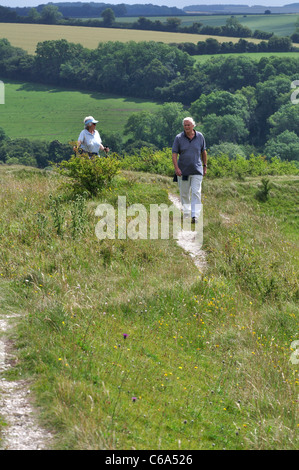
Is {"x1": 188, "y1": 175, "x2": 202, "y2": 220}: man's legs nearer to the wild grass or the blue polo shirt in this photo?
the blue polo shirt

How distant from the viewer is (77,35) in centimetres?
18300

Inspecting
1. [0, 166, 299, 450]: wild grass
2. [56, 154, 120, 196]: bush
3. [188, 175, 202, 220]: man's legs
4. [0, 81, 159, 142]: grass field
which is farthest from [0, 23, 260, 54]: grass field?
[0, 166, 299, 450]: wild grass

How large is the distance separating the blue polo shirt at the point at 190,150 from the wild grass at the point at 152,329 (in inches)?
41.9

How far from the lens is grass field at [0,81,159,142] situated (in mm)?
101806

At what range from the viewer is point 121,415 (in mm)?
4621

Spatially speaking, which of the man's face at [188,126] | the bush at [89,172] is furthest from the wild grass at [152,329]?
the man's face at [188,126]

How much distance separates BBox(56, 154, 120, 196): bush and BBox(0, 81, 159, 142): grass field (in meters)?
84.5

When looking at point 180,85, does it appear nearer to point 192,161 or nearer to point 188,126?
point 192,161

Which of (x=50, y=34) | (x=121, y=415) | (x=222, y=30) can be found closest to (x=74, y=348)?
(x=121, y=415)

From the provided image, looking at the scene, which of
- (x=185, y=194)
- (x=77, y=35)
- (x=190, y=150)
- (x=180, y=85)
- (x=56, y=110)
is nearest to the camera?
(x=190, y=150)

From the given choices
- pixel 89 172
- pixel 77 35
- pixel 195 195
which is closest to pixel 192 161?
pixel 195 195

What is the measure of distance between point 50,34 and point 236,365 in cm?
18925

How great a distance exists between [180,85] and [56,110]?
37.1 m

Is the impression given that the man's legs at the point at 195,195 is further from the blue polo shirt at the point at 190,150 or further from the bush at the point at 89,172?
the bush at the point at 89,172
